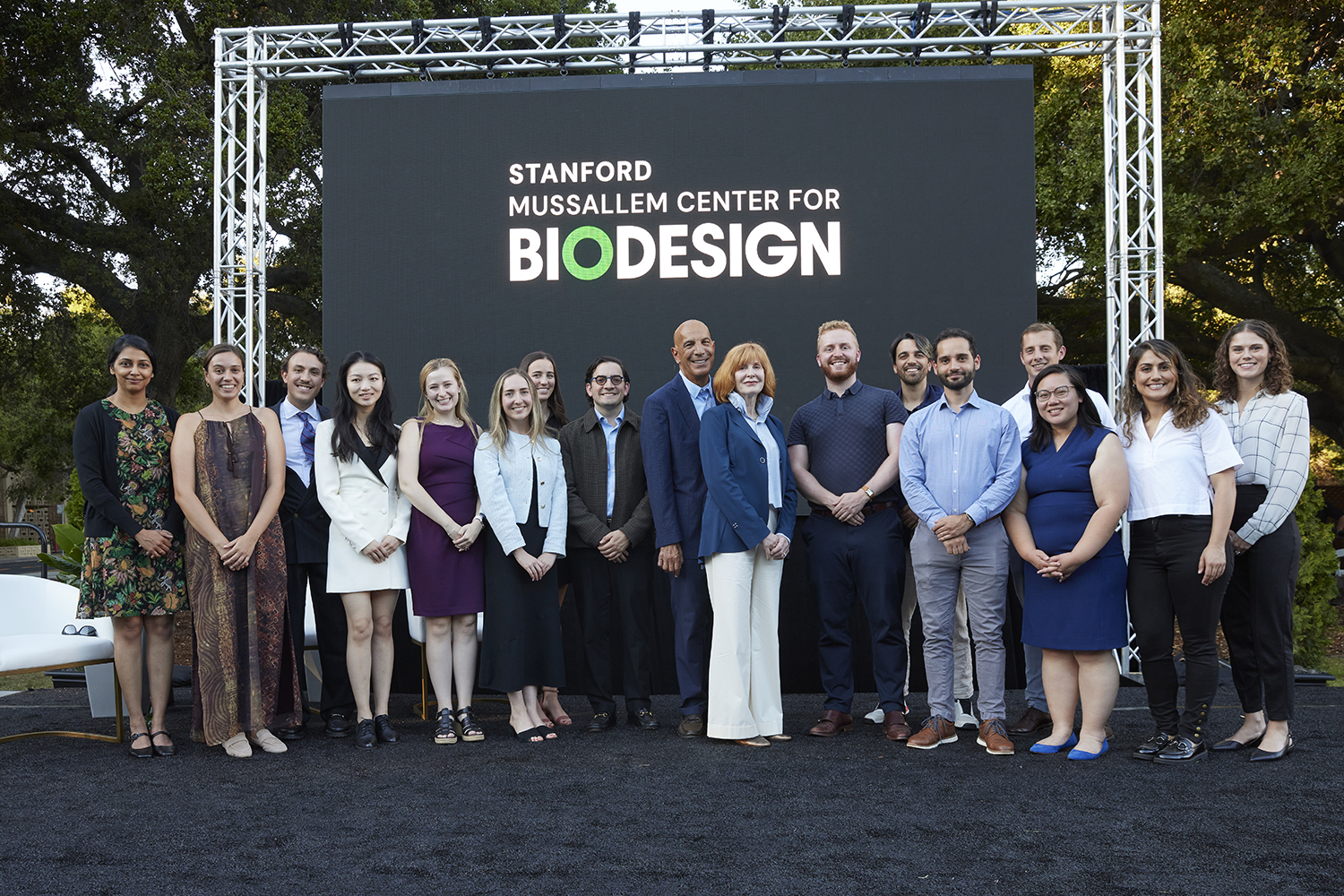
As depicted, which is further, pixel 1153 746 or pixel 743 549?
pixel 743 549

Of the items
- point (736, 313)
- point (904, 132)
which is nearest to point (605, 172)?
point (736, 313)

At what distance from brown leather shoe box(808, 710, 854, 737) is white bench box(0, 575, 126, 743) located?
9.37 feet

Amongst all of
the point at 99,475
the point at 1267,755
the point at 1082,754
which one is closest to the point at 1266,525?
the point at 1267,755

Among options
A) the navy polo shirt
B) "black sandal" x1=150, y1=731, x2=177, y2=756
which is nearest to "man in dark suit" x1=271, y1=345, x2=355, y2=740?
"black sandal" x1=150, y1=731, x2=177, y2=756

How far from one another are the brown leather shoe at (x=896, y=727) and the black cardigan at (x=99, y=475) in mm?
3046

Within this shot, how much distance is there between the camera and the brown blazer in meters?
4.32

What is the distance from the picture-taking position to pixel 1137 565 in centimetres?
379

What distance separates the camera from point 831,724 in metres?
4.21

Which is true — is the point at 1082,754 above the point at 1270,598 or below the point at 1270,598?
below

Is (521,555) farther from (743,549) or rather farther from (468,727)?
(743,549)

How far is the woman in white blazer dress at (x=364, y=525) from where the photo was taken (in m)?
4.07

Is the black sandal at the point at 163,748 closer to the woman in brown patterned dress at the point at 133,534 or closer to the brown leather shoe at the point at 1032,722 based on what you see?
the woman in brown patterned dress at the point at 133,534

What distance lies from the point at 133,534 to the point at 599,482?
6.00 ft

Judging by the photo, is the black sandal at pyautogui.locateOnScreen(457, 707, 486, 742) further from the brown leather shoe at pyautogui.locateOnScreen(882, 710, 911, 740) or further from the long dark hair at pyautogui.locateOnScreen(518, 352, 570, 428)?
the brown leather shoe at pyautogui.locateOnScreen(882, 710, 911, 740)
